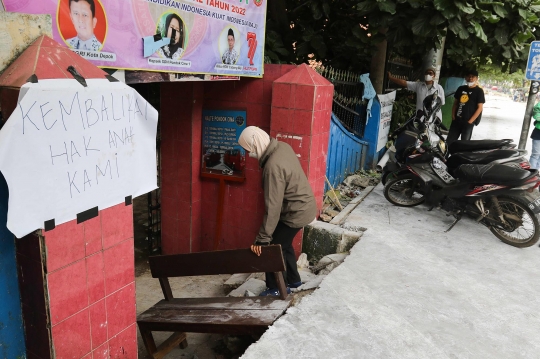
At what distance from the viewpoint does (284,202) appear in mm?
3855

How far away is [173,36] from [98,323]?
2.26 meters

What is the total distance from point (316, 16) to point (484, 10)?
2.71 meters

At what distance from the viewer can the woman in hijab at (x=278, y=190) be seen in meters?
3.55

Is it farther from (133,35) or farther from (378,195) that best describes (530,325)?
(133,35)

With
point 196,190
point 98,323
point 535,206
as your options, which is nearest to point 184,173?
point 196,190

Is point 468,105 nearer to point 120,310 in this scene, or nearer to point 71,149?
point 120,310

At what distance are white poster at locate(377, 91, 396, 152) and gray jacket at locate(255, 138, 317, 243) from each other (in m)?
4.24

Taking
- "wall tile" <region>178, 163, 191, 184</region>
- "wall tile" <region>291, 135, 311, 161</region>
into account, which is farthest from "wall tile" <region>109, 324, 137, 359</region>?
"wall tile" <region>178, 163, 191, 184</region>

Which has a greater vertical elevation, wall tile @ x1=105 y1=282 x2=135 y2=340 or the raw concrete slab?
wall tile @ x1=105 y1=282 x2=135 y2=340

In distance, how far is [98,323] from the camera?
8.65 feet

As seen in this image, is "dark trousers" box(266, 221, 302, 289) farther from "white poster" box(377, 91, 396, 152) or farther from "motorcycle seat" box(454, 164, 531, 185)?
"white poster" box(377, 91, 396, 152)

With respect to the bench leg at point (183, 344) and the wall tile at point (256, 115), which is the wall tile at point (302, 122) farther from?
the bench leg at point (183, 344)

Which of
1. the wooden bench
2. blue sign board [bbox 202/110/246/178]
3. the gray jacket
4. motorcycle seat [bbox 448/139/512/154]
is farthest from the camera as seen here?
blue sign board [bbox 202/110/246/178]

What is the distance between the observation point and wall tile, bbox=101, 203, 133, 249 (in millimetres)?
2559
